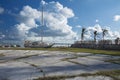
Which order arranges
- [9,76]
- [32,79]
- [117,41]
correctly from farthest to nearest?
[117,41], [9,76], [32,79]

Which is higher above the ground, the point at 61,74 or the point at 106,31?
Result: the point at 106,31

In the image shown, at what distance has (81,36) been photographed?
83062 mm

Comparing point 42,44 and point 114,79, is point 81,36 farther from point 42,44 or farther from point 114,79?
point 114,79

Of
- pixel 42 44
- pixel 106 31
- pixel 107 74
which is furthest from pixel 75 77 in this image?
pixel 106 31

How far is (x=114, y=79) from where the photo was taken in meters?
5.84

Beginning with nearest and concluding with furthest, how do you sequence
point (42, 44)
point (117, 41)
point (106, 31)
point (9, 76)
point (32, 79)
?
1. point (32, 79)
2. point (9, 76)
3. point (117, 41)
4. point (42, 44)
5. point (106, 31)

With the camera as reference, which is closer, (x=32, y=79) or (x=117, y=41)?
(x=32, y=79)

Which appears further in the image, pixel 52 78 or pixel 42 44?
pixel 42 44

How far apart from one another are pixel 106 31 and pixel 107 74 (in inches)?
3015

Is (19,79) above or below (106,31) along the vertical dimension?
below

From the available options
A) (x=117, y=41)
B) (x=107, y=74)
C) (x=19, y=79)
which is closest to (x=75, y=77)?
(x=107, y=74)

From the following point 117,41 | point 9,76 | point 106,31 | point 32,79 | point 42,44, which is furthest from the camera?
point 106,31

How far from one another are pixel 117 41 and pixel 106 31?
41.9 metres

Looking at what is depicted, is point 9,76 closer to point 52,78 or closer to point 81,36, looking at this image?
point 52,78
